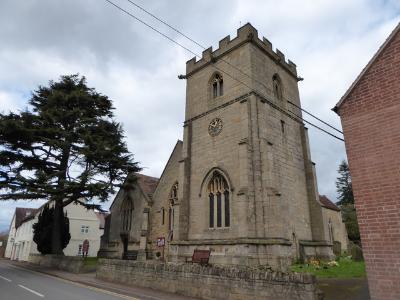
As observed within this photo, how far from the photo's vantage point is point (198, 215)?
68.2ft

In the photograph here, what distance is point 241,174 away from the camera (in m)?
18.4

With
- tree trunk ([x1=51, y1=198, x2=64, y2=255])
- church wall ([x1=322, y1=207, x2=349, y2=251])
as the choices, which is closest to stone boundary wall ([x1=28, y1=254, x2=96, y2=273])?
tree trunk ([x1=51, y1=198, x2=64, y2=255])

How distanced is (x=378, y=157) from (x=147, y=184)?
25.5m

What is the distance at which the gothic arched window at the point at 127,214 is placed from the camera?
29281 mm

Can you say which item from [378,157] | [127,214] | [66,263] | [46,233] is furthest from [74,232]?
[378,157]

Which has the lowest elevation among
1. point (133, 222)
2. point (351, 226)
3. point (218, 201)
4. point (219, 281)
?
point (219, 281)

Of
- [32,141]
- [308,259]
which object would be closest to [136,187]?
[32,141]

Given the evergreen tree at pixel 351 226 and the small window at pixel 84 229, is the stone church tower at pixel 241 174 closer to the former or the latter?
the evergreen tree at pixel 351 226

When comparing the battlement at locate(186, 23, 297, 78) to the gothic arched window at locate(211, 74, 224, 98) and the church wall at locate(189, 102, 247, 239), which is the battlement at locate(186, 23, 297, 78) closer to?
the gothic arched window at locate(211, 74, 224, 98)

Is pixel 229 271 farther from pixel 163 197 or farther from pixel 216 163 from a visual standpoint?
pixel 163 197

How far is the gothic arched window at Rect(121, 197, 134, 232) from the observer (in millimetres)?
29281

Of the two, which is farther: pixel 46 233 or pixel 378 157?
pixel 46 233

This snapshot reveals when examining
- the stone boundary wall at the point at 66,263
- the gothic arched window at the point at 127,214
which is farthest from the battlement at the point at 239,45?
the stone boundary wall at the point at 66,263

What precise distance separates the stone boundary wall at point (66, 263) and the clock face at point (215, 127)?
12.3 meters
